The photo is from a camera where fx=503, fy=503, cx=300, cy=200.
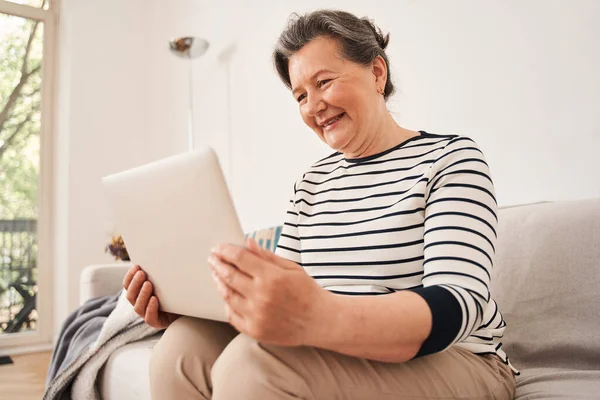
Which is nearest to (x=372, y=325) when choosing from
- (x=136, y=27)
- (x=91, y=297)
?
(x=91, y=297)

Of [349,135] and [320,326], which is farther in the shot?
[349,135]

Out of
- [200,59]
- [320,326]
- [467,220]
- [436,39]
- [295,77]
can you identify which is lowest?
[320,326]

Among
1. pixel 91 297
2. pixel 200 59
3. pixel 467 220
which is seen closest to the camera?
pixel 467 220

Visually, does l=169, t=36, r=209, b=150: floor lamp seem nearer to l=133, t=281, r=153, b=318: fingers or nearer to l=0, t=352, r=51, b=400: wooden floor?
l=0, t=352, r=51, b=400: wooden floor

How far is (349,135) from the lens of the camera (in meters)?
1.02

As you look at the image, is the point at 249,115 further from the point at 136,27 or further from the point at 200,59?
the point at 136,27

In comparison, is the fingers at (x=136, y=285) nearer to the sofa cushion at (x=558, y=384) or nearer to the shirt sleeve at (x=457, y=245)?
the shirt sleeve at (x=457, y=245)

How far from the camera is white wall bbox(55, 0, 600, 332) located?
55.1 inches

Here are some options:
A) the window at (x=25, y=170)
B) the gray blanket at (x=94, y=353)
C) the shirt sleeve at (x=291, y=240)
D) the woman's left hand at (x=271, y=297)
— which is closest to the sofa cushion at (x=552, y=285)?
the shirt sleeve at (x=291, y=240)

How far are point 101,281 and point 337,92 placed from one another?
1548 millimetres

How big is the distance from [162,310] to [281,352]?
14.2 inches

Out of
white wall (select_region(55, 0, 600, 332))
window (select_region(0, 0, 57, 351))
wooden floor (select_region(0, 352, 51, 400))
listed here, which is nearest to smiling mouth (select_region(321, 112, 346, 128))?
white wall (select_region(55, 0, 600, 332))

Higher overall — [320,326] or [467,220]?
[467,220]

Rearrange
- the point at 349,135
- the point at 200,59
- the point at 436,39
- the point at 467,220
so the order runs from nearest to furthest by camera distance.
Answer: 1. the point at 467,220
2. the point at 349,135
3. the point at 436,39
4. the point at 200,59
